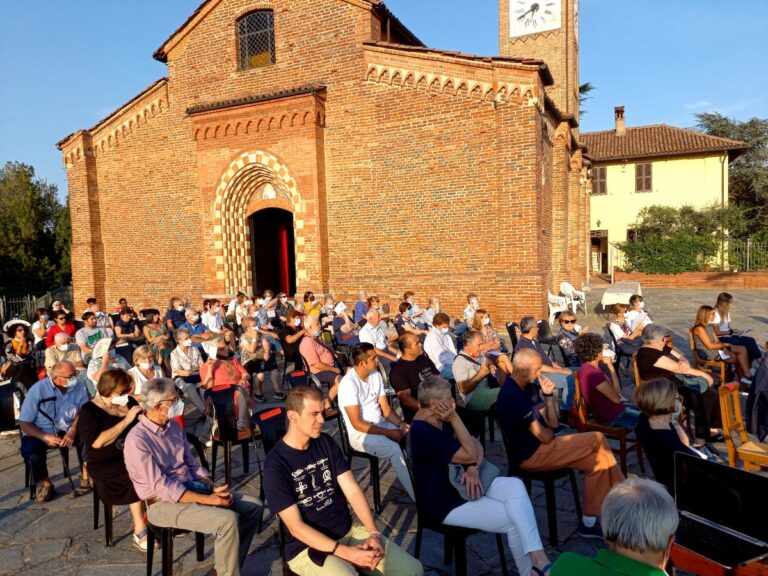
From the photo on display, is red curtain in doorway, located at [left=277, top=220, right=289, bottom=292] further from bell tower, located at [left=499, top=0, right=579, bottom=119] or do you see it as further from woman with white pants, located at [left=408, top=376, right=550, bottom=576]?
woman with white pants, located at [left=408, top=376, right=550, bottom=576]

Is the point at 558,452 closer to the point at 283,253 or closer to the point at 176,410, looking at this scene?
the point at 176,410

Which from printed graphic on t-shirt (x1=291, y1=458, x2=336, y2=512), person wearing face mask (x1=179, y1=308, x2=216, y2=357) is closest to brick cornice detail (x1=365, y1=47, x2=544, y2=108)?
person wearing face mask (x1=179, y1=308, x2=216, y2=357)

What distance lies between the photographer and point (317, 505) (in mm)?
2908

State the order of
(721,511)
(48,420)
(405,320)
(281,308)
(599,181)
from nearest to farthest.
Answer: (721,511), (48,420), (405,320), (281,308), (599,181)

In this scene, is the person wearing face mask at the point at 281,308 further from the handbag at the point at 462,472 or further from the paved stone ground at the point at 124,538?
the handbag at the point at 462,472

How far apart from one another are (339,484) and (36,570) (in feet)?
7.64

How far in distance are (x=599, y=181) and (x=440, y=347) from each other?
85.9 feet

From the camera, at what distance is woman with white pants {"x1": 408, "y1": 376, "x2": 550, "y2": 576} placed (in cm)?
312

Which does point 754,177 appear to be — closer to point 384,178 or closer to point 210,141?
point 384,178

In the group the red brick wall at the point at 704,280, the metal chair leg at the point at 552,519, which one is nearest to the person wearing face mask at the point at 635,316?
the metal chair leg at the point at 552,519

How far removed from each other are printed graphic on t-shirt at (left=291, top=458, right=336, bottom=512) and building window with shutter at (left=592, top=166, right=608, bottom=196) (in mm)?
30012

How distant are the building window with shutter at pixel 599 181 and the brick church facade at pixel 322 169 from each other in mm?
14689

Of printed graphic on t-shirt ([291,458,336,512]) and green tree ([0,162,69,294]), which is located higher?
green tree ([0,162,69,294])

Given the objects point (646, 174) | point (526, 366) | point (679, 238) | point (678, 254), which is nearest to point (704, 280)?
point (678, 254)
